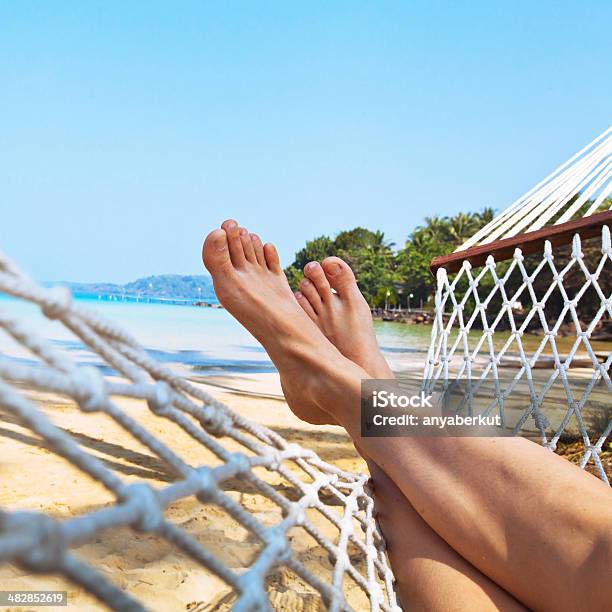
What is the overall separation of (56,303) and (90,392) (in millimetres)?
66

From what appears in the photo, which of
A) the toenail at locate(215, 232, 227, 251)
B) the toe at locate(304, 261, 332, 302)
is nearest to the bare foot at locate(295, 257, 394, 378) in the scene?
the toe at locate(304, 261, 332, 302)

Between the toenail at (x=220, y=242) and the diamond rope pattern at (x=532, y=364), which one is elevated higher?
the toenail at (x=220, y=242)

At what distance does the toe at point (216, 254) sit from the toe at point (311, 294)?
0.73 feet

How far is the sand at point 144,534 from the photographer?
3.51 feet

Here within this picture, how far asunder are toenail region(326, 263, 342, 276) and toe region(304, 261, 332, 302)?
0.02 metres

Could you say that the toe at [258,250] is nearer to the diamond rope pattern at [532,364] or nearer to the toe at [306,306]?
the toe at [306,306]

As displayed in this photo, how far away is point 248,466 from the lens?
518 millimetres

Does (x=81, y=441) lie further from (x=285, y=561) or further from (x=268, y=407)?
(x=285, y=561)

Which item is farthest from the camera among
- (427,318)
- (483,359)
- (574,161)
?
(427,318)

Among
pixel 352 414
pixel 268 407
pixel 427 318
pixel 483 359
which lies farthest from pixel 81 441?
pixel 427 318

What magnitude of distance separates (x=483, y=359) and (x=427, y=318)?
446 inches

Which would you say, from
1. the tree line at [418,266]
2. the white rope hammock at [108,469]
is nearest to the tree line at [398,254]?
the tree line at [418,266]

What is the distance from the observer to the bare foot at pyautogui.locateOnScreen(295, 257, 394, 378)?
1316 mm

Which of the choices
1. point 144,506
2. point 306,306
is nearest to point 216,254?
point 306,306
